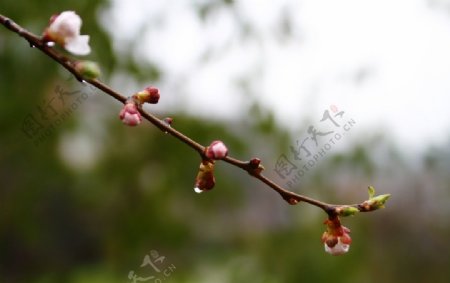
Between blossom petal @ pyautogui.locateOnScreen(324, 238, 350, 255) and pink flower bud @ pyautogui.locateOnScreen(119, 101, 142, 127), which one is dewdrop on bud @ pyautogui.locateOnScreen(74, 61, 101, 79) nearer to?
pink flower bud @ pyautogui.locateOnScreen(119, 101, 142, 127)

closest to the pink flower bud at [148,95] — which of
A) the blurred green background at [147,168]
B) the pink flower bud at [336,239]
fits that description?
the pink flower bud at [336,239]

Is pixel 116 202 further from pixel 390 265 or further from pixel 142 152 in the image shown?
pixel 390 265

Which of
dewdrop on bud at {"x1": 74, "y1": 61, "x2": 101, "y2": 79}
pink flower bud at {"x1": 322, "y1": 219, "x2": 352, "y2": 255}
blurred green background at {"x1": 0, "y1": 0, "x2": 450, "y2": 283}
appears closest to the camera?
dewdrop on bud at {"x1": 74, "y1": 61, "x2": 101, "y2": 79}

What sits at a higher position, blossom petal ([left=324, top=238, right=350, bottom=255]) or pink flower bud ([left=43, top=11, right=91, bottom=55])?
pink flower bud ([left=43, top=11, right=91, bottom=55])

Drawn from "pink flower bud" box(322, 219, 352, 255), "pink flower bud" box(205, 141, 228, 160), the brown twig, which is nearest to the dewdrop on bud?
the brown twig

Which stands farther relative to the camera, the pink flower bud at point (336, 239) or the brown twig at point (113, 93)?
the pink flower bud at point (336, 239)

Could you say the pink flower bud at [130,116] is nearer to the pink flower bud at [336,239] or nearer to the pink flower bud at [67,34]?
the pink flower bud at [67,34]

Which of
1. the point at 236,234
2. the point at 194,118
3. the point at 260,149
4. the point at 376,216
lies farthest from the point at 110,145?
the point at 376,216
